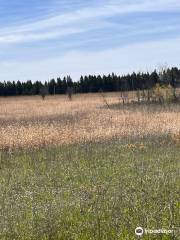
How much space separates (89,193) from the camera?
7.93 meters

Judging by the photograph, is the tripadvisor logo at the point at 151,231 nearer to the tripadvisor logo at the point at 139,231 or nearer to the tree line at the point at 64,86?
the tripadvisor logo at the point at 139,231

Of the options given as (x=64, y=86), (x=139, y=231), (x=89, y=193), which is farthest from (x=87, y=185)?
(x=64, y=86)

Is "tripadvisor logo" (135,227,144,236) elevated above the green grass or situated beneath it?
elevated above

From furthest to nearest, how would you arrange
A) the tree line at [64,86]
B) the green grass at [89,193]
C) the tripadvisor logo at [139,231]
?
the tree line at [64,86]
the green grass at [89,193]
the tripadvisor logo at [139,231]

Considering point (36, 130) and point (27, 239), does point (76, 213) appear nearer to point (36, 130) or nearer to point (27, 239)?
point (27, 239)

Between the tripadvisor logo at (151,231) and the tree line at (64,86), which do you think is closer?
the tripadvisor logo at (151,231)

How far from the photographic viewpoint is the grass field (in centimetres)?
613

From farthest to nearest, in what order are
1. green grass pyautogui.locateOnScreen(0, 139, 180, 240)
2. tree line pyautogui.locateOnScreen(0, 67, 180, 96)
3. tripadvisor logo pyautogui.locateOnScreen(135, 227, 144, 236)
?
tree line pyautogui.locateOnScreen(0, 67, 180, 96) < green grass pyautogui.locateOnScreen(0, 139, 180, 240) < tripadvisor logo pyautogui.locateOnScreen(135, 227, 144, 236)

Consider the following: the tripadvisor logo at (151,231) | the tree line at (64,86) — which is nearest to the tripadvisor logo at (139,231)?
the tripadvisor logo at (151,231)

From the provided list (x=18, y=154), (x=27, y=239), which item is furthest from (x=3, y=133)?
(x=27, y=239)

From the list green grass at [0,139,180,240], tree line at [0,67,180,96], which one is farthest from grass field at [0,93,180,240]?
tree line at [0,67,180,96]

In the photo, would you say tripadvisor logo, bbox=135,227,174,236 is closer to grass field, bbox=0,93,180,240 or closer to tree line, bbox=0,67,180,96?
grass field, bbox=0,93,180,240

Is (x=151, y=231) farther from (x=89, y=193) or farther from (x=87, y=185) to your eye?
(x=87, y=185)

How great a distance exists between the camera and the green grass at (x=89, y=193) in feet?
20.0
